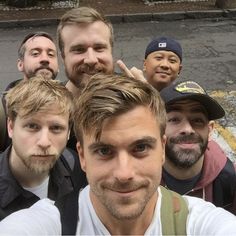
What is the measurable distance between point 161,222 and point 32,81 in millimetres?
1532

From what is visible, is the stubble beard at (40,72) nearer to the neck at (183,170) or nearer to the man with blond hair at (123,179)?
the neck at (183,170)

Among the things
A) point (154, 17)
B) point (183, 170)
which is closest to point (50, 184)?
point (183, 170)

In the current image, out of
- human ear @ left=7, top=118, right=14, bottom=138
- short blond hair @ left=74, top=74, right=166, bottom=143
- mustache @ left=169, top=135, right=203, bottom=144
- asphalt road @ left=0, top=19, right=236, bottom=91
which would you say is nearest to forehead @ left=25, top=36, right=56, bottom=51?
human ear @ left=7, top=118, right=14, bottom=138

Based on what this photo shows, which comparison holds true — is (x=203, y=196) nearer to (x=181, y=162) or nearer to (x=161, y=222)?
(x=181, y=162)

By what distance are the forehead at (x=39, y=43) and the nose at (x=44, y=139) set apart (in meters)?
1.66

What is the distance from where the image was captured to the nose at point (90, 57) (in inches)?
141

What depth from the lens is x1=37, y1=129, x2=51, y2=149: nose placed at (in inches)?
114

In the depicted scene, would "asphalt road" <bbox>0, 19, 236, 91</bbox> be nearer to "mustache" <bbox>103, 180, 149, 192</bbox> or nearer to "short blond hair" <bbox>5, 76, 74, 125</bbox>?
"short blond hair" <bbox>5, 76, 74, 125</bbox>

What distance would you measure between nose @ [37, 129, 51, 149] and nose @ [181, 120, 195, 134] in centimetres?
87

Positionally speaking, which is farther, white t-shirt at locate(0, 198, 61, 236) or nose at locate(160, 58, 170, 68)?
nose at locate(160, 58, 170, 68)

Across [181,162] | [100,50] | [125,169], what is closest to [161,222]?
[125,169]

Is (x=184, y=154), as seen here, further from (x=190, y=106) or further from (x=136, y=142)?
(x=136, y=142)

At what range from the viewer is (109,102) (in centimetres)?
213

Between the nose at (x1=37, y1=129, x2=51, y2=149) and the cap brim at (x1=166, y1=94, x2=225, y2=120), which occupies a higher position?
the cap brim at (x1=166, y1=94, x2=225, y2=120)
